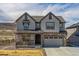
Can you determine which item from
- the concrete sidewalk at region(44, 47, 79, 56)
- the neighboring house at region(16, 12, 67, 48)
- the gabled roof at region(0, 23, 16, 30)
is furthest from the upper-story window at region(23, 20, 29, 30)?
the concrete sidewalk at region(44, 47, 79, 56)

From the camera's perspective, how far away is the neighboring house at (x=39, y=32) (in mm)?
5211

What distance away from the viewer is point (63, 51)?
5.08 meters

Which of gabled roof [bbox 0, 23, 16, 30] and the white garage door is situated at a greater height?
gabled roof [bbox 0, 23, 16, 30]

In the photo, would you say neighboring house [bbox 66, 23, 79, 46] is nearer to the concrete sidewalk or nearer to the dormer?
the concrete sidewalk

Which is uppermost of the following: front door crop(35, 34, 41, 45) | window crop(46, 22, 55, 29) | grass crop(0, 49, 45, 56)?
window crop(46, 22, 55, 29)

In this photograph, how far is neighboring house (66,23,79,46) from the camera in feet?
16.8

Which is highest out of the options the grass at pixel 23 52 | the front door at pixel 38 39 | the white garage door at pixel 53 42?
the front door at pixel 38 39

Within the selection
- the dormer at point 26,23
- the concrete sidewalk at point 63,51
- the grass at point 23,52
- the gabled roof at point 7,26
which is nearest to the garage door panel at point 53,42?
the concrete sidewalk at point 63,51

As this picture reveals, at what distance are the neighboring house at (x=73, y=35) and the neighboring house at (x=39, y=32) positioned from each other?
0.35 feet

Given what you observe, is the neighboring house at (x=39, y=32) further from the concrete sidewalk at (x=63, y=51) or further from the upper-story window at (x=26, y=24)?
the concrete sidewalk at (x=63, y=51)

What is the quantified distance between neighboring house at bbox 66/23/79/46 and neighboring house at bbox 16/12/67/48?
11 cm

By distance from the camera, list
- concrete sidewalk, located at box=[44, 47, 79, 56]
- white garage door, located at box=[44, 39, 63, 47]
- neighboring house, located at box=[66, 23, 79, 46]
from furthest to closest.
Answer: white garage door, located at box=[44, 39, 63, 47]
neighboring house, located at box=[66, 23, 79, 46]
concrete sidewalk, located at box=[44, 47, 79, 56]

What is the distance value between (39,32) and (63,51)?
0.75m

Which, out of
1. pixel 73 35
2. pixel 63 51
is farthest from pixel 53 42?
pixel 73 35
